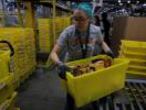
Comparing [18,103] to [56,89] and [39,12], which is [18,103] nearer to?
[56,89]

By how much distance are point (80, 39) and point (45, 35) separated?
15.6 ft

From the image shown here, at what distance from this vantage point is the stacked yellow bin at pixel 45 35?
7047 millimetres

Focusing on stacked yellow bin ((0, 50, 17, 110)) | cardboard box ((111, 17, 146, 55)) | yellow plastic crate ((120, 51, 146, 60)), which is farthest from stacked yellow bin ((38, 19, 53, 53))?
stacked yellow bin ((0, 50, 17, 110))

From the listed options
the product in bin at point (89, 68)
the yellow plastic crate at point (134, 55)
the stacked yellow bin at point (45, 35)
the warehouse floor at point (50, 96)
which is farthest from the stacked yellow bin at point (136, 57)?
the stacked yellow bin at point (45, 35)

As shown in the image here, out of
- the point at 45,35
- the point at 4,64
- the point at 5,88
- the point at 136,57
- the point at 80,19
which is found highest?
the point at 80,19

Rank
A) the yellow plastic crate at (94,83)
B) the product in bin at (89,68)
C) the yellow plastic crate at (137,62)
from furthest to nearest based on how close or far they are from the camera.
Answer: the yellow plastic crate at (137,62) < the product in bin at (89,68) < the yellow plastic crate at (94,83)

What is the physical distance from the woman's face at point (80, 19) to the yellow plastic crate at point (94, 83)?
0.59 metres

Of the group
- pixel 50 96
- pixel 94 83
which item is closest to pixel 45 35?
pixel 50 96

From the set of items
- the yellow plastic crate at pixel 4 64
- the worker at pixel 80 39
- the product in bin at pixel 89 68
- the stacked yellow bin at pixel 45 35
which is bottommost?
the stacked yellow bin at pixel 45 35

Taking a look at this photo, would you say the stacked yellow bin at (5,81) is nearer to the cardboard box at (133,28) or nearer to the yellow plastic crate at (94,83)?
the yellow plastic crate at (94,83)

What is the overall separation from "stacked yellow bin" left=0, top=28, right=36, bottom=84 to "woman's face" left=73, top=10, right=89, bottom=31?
206 centimetres

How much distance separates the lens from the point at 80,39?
2.53 meters

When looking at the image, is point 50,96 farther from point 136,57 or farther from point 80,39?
point 80,39

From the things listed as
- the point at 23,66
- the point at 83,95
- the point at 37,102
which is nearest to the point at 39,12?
the point at 23,66
